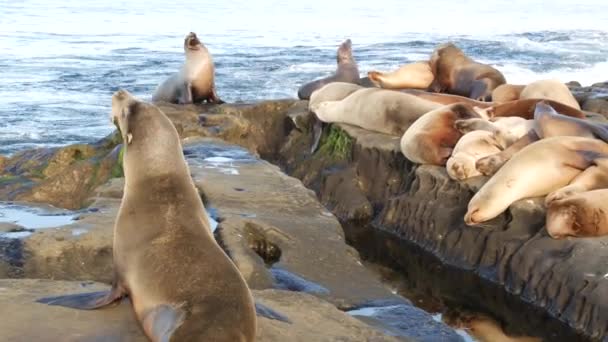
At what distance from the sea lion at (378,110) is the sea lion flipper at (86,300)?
5635 millimetres

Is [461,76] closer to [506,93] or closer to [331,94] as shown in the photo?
[506,93]

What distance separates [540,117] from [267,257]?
10.2 ft

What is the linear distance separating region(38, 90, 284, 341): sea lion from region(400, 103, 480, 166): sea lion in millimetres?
4118

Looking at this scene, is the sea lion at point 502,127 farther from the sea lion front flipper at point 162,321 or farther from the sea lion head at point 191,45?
the sea lion head at point 191,45

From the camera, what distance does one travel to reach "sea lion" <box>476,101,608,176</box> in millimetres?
7387

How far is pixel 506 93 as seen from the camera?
10.0 m

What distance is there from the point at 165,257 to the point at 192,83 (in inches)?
342

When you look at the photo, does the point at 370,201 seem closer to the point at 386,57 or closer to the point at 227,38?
the point at 386,57

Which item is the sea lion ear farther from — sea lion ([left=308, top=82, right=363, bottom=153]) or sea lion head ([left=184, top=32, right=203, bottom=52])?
sea lion head ([left=184, top=32, right=203, bottom=52])

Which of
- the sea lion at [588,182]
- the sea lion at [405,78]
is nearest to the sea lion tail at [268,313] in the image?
the sea lion at [588,182]

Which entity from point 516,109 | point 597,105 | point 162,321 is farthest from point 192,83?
point 162,321

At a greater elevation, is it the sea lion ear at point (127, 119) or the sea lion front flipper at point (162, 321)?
the sea lion ear at point (127, 119)

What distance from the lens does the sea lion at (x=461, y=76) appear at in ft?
35.2

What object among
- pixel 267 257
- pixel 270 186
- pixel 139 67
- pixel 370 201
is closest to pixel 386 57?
pixel 139 67
